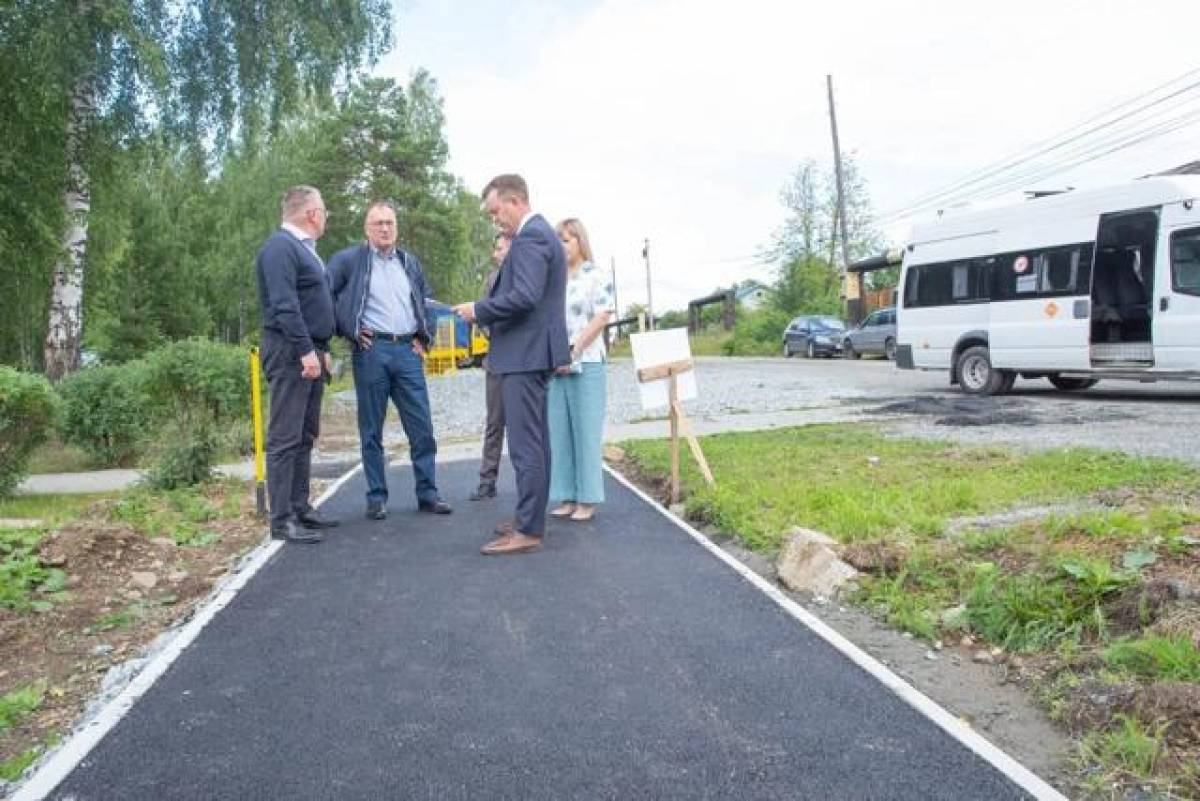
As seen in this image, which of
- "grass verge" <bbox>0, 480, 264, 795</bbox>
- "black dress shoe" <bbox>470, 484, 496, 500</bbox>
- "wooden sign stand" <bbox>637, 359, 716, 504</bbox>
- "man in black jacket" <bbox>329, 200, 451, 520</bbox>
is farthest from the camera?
"black dress shoe" <bbox>470, 484, 496, 500</bbox>

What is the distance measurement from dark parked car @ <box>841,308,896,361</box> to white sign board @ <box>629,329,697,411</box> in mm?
23708

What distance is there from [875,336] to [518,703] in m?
28.8

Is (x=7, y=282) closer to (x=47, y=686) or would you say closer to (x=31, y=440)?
(x=31, y=440)

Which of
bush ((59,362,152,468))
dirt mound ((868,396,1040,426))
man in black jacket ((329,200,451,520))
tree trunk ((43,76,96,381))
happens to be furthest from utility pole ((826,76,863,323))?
man in black jacket ((329,200,451,520))

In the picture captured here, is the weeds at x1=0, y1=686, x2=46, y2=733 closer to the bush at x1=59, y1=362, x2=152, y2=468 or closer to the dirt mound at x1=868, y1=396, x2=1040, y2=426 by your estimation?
the bush at x1=59, y1=362, x2=152, y2=468

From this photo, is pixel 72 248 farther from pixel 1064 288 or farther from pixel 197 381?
pixel 1064 288

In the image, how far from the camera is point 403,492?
25.6 ft

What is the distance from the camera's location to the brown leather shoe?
5.33 metres

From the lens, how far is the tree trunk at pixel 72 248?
14.0 meters

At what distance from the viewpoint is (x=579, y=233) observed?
6.36m

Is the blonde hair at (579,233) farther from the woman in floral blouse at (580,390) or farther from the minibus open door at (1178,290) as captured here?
the minibus open door at (1178,290)

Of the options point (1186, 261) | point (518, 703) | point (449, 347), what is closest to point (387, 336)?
point (518, 703)

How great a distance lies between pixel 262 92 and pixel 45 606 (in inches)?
561

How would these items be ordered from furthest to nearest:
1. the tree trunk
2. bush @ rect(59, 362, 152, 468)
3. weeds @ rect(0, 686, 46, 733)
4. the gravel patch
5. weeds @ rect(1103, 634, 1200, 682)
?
1. the tree trunk
2. bush @ rect(59, 362, 152, 468)
3. the gravel patch
4. weeds @ rect(0, 686, 46, 733)
5. weeds @ rect(1103, 634, 1200, 682)
